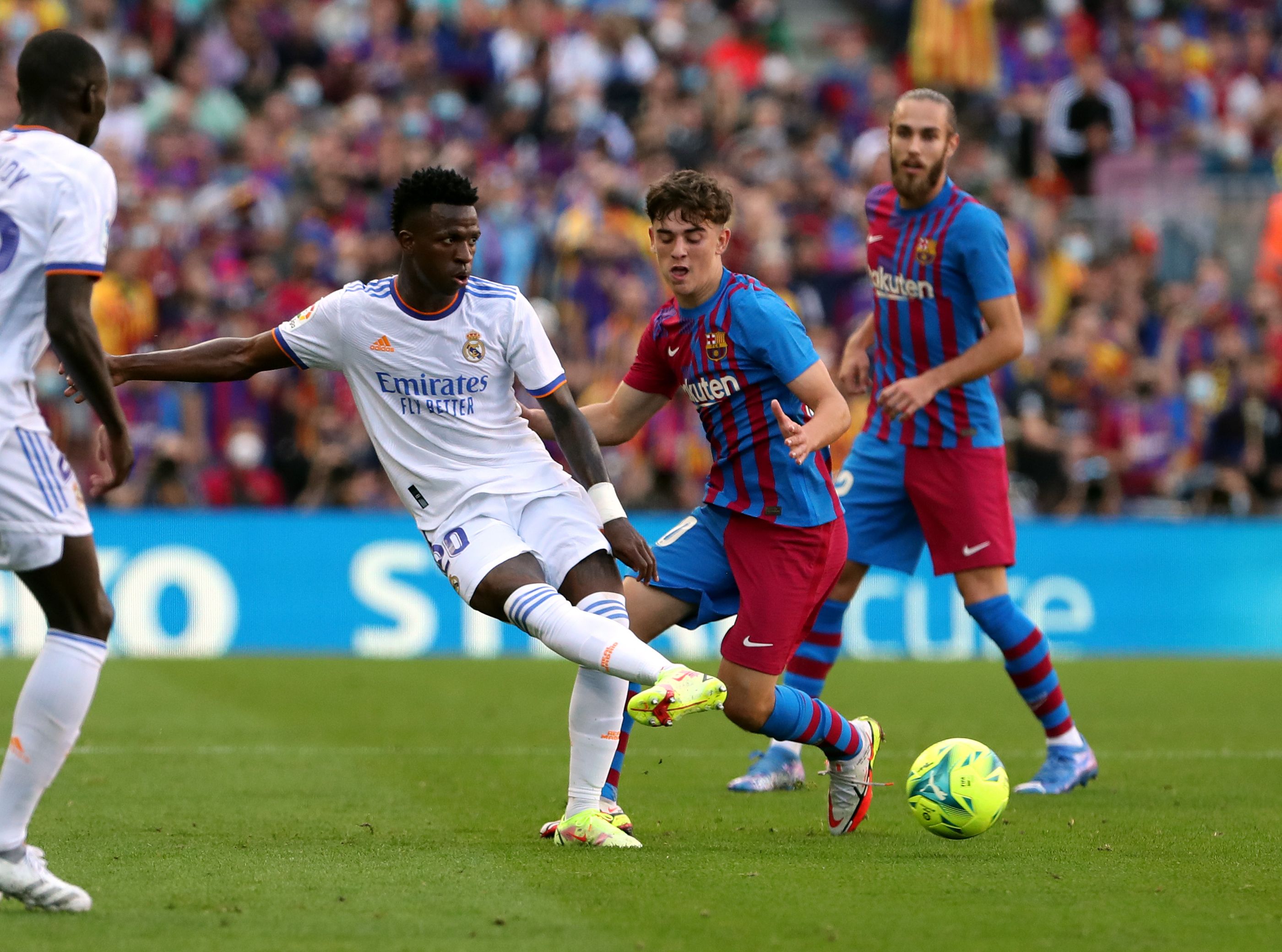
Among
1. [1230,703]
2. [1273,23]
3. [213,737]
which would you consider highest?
[1273,23]

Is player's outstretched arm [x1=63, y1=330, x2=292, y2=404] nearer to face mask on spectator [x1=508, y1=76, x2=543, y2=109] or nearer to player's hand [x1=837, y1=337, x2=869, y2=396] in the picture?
player's hand [x1=837, y1=337, x2=869, y2=396]

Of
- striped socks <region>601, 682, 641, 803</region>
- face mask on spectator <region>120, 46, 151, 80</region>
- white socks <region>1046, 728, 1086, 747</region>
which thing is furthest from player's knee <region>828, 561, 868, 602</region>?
face mask on spectator <region>120, 46, 151, 80</region>

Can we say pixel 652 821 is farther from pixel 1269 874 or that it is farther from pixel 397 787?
pixel 1269 874

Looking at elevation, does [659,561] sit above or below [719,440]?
below

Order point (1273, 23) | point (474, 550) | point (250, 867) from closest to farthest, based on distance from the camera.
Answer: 1. point (250, 867)
2. point (474, 550)
3. point (1273, 23)

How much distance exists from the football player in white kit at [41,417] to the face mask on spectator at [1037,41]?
18.5 metres

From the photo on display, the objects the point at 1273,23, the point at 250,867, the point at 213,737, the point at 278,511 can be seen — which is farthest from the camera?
the point at 1273,23

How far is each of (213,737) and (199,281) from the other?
23.8 ft

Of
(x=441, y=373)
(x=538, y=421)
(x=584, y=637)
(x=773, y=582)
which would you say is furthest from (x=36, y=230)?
(x=773, y=582)

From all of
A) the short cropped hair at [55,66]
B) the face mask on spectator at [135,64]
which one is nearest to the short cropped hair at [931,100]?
the short cropped hair at [55,66]

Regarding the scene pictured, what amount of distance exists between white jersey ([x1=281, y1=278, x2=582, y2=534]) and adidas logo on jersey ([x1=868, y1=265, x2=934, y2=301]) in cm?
235

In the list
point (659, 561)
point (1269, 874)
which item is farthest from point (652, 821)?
point (1269, 874)

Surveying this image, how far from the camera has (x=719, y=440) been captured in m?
6.79

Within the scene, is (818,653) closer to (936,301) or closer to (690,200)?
(936,301)
